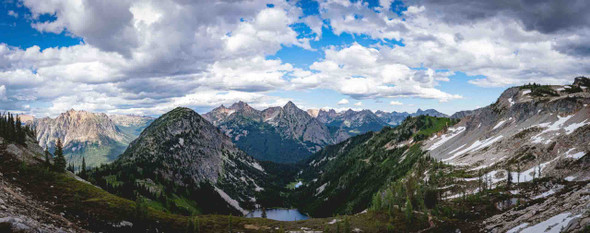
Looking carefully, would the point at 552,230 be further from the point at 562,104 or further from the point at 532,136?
the point at 562,104

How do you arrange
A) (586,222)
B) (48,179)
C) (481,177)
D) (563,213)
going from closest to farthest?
(586,222)
(563,213)
(48,179)
(481,177)

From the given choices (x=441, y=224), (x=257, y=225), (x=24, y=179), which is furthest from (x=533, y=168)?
(x=24, y=179)

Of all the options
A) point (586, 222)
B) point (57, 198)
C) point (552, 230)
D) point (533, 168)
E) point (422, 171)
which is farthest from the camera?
point (422, 171)

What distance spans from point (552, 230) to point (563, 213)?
9848mm

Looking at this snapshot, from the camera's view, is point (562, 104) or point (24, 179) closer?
point (24, 179)

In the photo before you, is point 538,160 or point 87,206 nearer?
point 87,206

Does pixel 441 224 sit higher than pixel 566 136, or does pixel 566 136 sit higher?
pixel 566 136

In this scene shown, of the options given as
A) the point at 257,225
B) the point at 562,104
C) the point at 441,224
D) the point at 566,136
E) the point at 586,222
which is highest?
the point at 562,104

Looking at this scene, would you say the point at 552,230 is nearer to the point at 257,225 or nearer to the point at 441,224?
the point at 441,224

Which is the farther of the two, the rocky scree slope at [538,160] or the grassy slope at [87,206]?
the grassy slope at [87,206]

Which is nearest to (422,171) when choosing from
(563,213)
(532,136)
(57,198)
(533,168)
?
(532,136)

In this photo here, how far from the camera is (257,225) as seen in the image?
149 m

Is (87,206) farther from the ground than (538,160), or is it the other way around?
(538,160)

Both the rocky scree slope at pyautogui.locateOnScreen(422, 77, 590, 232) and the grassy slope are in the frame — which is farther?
the grassy slope
